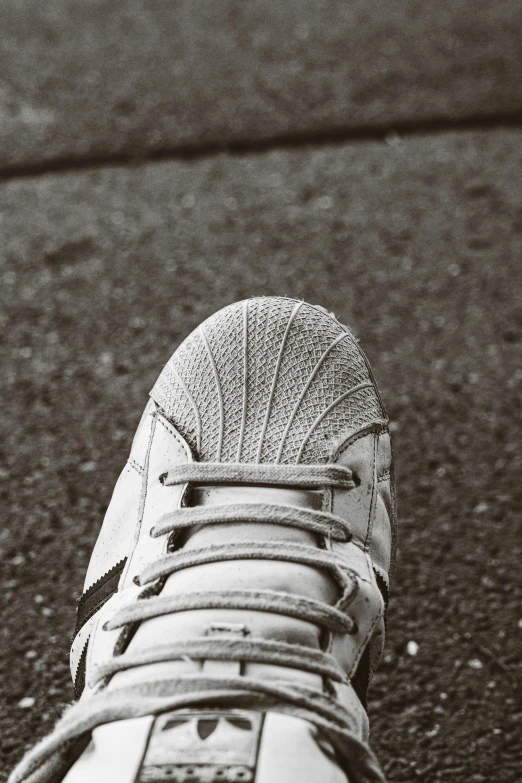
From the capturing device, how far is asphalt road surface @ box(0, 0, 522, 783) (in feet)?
5.31

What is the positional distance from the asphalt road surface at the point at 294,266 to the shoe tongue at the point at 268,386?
0.43m

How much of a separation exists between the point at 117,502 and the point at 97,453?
511 millimetres

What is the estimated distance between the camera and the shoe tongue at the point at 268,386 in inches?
55.7

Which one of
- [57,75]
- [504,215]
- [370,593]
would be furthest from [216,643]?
[57,75]

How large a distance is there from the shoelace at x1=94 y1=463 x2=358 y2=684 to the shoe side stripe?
0.09 metres

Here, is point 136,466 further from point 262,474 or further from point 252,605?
point 252,605

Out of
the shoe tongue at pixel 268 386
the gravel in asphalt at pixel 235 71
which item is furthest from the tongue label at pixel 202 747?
the gravel in asphalt at pixel 235 71

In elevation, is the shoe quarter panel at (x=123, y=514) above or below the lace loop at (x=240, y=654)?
below

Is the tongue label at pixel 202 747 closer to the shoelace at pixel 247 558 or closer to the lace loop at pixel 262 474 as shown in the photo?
the shoelace at pixel 247 558

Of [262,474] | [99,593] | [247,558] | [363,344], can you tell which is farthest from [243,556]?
[363,344]

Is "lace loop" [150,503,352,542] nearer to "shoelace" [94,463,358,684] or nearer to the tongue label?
"shoelace" [94,463,358,684]

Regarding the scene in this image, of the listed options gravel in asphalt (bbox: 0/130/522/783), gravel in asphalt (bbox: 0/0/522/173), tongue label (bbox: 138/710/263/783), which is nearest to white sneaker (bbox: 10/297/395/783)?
tongue label (bbox: 138/710/263/783)

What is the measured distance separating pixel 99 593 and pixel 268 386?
1.37 feet

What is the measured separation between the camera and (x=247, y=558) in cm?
121
